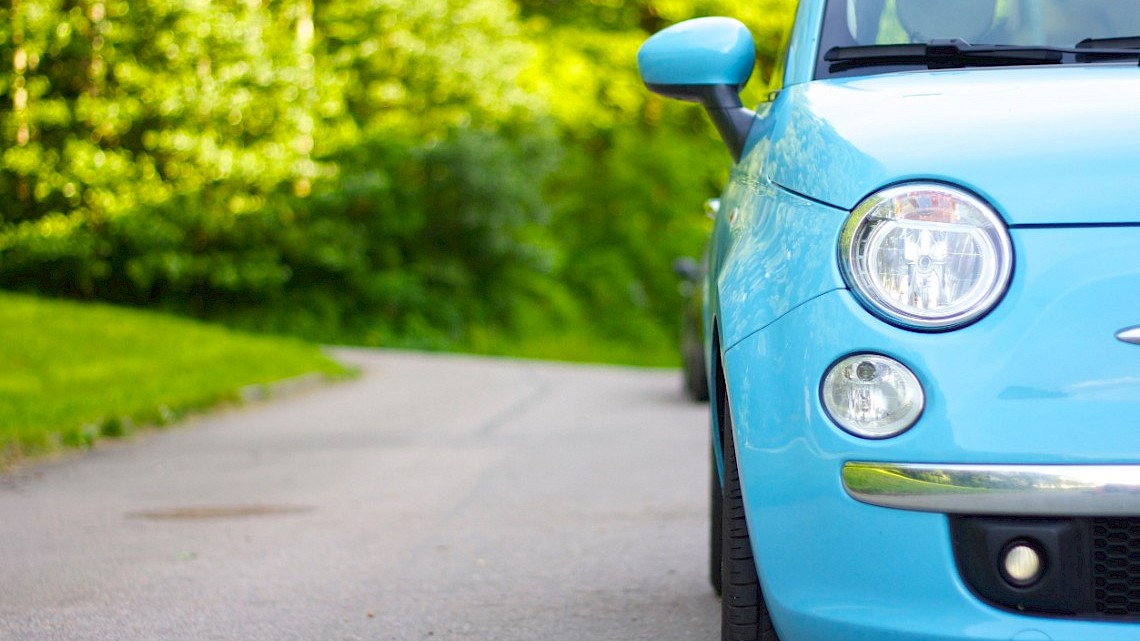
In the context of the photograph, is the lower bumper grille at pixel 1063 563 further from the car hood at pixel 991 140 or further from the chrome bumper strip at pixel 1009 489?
the car hood at pixel 991 140

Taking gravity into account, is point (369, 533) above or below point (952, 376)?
below

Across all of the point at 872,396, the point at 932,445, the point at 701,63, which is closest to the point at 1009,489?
the point at 932,445

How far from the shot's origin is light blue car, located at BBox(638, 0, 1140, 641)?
2561 millimetres

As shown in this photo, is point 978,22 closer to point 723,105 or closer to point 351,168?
point 723,105

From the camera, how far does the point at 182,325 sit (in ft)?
56.3

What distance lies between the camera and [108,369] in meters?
12.5

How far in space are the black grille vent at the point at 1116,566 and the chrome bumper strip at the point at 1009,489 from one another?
7 centimetres

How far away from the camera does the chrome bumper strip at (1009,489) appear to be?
252cm

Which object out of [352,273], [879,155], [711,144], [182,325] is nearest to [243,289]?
[352,273]

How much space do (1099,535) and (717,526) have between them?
1812 mm

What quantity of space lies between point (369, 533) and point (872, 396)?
373 cm

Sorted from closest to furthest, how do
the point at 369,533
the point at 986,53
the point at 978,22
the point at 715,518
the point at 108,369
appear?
the point at 986,53, the point at 978,22, the point at 715,518, the point at 369,533, the point at 108,369

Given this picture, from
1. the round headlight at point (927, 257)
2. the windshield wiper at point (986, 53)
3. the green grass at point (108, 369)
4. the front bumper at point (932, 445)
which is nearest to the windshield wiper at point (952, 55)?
the windshield wiper at point (986, 53)

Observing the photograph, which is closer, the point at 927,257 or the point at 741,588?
the point at 927,257
